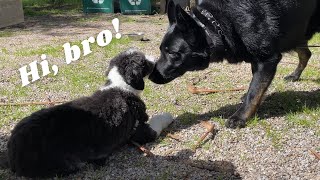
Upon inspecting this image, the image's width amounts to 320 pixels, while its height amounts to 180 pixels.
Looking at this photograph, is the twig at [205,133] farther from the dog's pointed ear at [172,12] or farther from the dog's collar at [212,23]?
the dog's pointed ear at [172,12]

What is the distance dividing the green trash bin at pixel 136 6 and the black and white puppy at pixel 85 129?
861cm

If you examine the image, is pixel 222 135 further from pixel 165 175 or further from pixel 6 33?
pixel 6 33

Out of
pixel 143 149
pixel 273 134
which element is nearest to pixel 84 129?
pixel 143 149

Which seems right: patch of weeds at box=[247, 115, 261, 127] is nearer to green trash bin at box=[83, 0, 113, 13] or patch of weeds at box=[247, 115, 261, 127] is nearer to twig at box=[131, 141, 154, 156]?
twig at box=[131, 141, 154, 156]

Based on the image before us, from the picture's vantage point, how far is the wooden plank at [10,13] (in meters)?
10.7

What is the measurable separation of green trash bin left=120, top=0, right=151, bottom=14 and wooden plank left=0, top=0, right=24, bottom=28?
2.84m

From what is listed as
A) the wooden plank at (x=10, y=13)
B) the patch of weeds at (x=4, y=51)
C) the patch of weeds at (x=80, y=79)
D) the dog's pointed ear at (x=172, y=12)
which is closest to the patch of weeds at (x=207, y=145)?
the dog's pointed ear at (x=172, y=12)

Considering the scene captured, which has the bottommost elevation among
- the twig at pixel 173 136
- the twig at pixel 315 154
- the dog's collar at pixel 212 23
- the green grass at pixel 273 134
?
the twig at pixel 173 136

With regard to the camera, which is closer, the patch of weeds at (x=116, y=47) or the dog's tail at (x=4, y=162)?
the dog's tail at (x=4, y=162)

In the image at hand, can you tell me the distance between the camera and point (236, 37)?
13.7 feet

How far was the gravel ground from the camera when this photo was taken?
135 inches

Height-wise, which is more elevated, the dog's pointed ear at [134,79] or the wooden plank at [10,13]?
the dog's pointed ear at [134,79]

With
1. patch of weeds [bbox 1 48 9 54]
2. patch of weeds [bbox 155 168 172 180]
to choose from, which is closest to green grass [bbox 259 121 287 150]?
patch of weeds [bbox 155 168 172 180]

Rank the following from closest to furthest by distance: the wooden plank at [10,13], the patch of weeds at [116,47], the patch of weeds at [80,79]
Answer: the patch of weeds at [80,79] → the patch of weeds at [116,47] → the wooden plank at [10,13]
